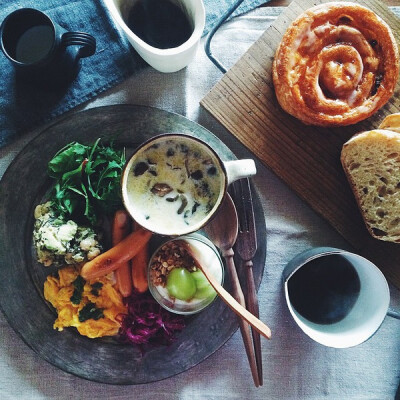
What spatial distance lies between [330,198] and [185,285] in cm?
47

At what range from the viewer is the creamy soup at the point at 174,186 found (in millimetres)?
1215

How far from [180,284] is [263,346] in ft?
1.10

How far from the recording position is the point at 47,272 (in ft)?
4.50

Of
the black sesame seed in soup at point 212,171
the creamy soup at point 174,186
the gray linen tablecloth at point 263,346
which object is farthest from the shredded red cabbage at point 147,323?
the black sesame seed in soup at point 212,171

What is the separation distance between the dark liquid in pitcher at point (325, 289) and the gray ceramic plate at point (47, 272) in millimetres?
114

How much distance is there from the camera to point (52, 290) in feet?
4.36

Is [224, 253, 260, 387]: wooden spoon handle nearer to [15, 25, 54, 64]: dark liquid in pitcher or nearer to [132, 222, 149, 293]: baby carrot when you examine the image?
[132, 222, 149, 293]: baby carrot

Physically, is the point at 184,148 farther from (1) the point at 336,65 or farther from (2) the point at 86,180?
(1) the point at 336,65

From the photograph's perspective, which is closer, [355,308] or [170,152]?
[170,152]

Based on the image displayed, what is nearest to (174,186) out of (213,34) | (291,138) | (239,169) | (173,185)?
(173,185)

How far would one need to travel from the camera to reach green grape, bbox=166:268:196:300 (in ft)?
4.31

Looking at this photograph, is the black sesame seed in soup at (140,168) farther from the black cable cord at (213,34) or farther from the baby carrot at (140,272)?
the black cable cord at (213,34)

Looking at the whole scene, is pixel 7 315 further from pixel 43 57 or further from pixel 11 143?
pixel 43 57

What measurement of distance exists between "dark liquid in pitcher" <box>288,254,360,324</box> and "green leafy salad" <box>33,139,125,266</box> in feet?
1.75
